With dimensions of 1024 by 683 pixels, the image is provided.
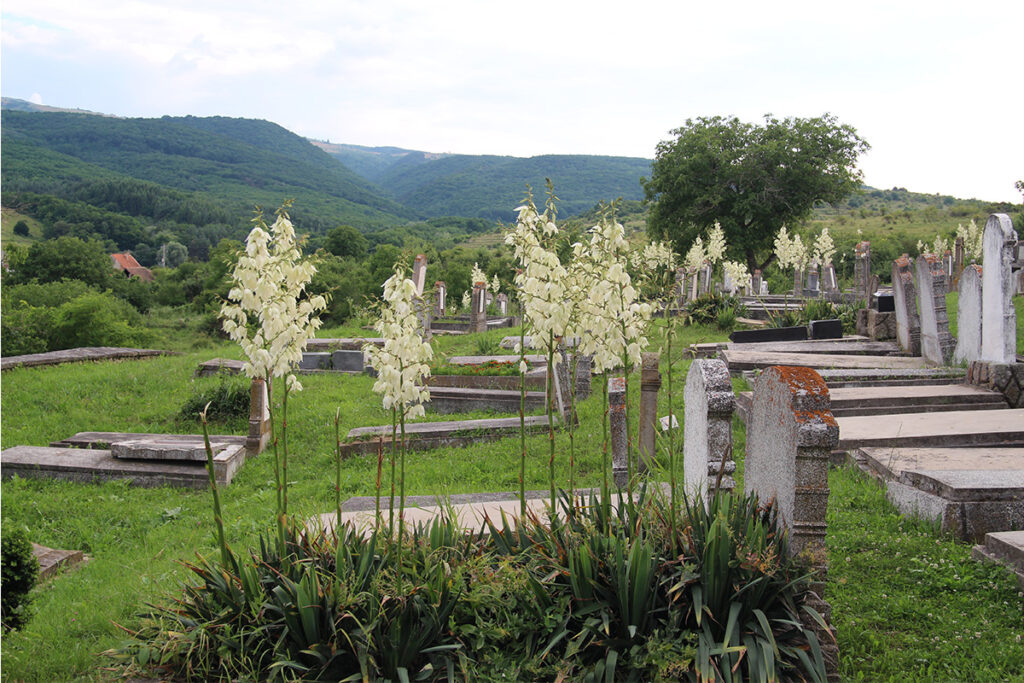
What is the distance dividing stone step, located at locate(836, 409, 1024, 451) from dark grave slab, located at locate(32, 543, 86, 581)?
24.8ft

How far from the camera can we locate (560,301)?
3.81 m

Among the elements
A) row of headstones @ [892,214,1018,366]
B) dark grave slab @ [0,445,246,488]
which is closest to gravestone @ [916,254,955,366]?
row of headstones @ [892,214,1018,366]

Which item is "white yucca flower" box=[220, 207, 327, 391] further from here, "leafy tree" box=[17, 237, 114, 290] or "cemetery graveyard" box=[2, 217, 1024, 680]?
"leafy tree" box=[17, 237, 114, 290]

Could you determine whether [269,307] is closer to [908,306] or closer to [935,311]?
[935,311]

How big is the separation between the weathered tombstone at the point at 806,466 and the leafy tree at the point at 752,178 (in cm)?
3062

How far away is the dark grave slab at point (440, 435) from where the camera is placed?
853cm

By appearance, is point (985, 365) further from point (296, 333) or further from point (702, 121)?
point (702, 121)

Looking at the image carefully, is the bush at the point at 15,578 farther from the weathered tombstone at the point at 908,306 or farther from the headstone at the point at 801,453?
the weathered tombstone at the point at 908,306

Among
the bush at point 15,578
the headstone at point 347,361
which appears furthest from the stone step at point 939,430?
the headstone at point 347,361

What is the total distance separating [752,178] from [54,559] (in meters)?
33.2

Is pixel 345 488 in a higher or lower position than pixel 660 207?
lower

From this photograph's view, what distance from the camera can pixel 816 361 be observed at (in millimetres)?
10180

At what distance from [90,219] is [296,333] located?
72.5 m

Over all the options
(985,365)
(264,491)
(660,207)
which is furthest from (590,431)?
(660,207)
